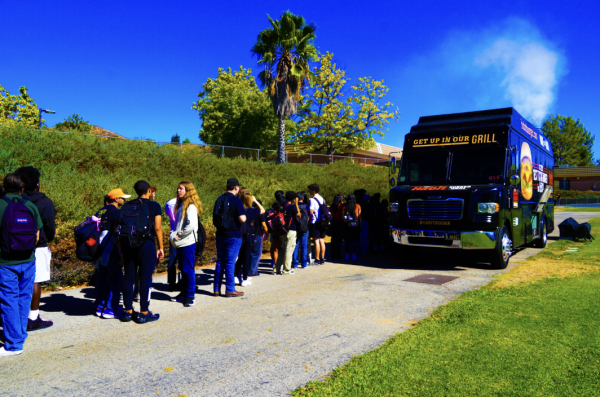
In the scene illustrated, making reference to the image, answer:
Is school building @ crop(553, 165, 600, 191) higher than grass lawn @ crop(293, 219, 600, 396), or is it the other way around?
school building @ crop(553, 165, 600, 191)

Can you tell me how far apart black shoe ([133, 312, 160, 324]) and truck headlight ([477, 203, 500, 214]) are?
6.38 meters

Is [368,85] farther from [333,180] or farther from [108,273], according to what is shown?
[108,273]

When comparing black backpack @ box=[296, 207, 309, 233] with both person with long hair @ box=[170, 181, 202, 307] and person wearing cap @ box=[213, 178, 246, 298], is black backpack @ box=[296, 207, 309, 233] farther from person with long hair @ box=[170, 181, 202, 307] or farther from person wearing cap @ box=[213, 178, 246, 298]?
person with long hair @ box=[170, 181, 202, 307]

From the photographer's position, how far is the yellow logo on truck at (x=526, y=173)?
32.6ft

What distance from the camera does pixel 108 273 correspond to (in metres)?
5.54

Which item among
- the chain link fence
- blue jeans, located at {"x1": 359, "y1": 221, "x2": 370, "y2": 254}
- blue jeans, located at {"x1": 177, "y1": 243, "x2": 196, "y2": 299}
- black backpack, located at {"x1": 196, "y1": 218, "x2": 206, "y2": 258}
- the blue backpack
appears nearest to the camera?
the blue backpack

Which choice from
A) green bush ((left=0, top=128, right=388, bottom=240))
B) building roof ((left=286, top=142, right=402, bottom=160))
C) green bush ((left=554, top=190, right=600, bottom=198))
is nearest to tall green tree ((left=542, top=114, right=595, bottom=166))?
green bush ((left=554, top=190, right=600, bottom=198))

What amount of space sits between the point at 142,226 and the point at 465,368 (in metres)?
3.80

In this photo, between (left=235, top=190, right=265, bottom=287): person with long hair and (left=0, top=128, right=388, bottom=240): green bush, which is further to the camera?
(left=0, top=128, right=388, bottom=240): green bush

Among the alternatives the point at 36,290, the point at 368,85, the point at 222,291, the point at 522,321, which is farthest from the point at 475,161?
the point at 368,85

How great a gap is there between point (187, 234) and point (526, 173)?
8341 millimetres

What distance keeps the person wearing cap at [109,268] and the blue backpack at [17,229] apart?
3.68 ft

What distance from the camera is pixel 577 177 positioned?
59.8 metres

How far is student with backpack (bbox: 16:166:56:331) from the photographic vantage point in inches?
191
